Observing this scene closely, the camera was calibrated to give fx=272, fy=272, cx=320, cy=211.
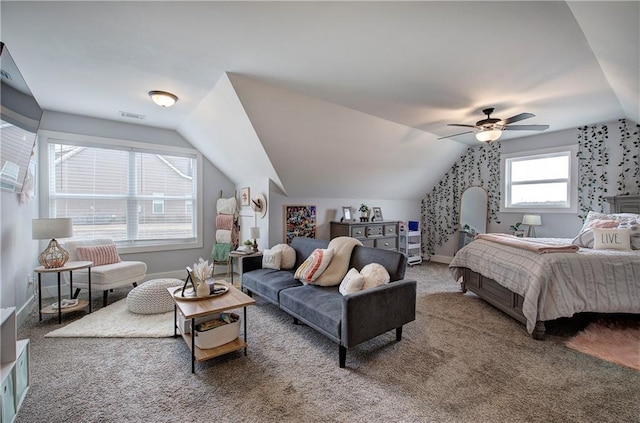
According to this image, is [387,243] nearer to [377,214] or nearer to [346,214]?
[377,214]

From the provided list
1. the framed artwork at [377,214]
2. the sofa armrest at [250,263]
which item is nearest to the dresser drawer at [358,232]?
the framed artwork at [377,214]

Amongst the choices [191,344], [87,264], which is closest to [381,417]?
[191,344]

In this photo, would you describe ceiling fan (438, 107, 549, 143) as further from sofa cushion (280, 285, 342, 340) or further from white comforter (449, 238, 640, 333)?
sofa cushion (280, 285, 342, 340)

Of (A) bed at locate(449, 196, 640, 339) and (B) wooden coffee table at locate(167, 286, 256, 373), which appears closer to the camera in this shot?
(B) wooden coffee table at locate(167, 286, 256, 373)

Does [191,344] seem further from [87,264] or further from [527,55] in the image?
[527,55]

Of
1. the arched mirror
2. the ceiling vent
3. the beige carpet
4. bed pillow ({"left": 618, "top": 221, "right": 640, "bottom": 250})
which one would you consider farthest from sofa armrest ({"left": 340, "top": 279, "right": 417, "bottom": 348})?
the ceiling vent

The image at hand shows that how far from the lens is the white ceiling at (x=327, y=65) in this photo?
182cm

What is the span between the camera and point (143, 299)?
3230mm

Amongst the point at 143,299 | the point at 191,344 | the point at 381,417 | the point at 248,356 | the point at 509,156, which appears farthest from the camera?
the point at 509,156

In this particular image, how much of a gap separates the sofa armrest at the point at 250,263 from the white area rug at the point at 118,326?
3.25 feet

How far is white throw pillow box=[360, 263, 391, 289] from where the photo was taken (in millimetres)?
2525

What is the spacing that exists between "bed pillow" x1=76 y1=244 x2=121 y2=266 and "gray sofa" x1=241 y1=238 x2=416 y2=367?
83.7 inches

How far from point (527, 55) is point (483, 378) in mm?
2643

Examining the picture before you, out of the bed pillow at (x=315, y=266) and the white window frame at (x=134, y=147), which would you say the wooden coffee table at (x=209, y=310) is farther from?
the white window frame at (x=134, y=147)
